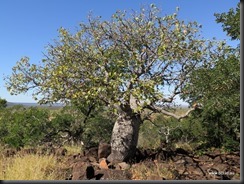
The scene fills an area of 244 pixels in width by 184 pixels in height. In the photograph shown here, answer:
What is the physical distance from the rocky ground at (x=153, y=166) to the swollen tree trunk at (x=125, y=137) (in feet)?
0.99

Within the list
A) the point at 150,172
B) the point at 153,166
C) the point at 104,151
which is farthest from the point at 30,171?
the point at 104,151

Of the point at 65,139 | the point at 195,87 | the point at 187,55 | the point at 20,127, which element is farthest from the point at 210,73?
the point at 20,127

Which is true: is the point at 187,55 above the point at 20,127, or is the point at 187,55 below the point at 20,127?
above

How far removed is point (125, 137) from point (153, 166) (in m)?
1.57

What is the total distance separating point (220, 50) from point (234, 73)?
12.4 ft

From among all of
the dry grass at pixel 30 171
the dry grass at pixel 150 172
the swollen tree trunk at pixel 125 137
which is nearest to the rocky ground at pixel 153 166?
the dry grass at pixel 150 172

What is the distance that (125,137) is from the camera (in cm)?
1080

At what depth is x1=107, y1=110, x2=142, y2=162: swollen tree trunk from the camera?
10680 mm

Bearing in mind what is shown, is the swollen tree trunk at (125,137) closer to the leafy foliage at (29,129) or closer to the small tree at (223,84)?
the small tree at (223,84)

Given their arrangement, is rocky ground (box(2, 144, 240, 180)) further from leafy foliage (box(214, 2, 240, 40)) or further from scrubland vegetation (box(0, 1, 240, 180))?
leafy foliage (box(214, 2, 240, 40))

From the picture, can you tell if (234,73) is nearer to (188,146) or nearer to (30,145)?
(188,146)

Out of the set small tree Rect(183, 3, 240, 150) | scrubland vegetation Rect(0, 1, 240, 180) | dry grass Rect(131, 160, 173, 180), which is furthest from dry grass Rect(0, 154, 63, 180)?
small tree Rect(183, 3, 240, 150)

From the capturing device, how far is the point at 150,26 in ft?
34.6

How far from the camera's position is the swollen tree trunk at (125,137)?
10.7m
